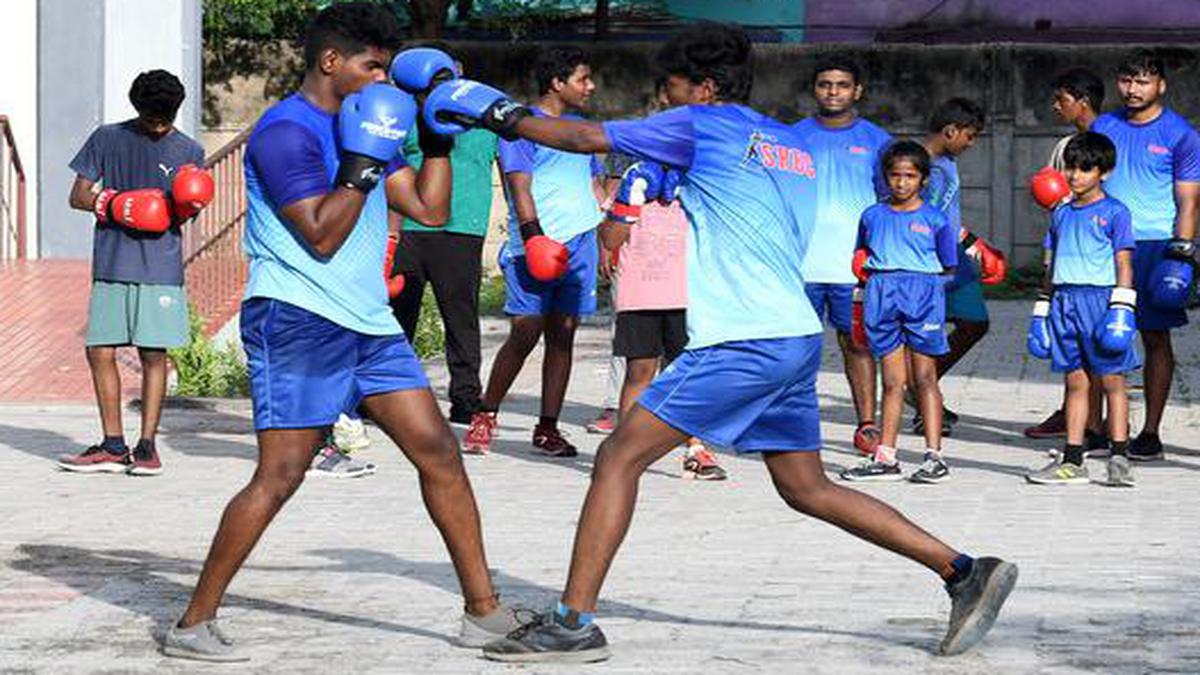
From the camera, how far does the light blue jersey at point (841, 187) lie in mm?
11766

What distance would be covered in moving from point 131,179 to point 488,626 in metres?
4.38

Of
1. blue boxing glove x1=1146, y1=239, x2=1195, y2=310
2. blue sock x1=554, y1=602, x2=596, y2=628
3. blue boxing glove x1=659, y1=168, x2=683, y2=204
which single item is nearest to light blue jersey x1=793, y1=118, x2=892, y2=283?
blue boxing glove x1=1146, y1=239, x2=1195, y2=310

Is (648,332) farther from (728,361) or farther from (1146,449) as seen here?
(728,361)

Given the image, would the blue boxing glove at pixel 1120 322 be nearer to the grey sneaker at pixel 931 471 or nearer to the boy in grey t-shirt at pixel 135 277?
the grey sneaker at pixel 931 471

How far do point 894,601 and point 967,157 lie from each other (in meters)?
14.7

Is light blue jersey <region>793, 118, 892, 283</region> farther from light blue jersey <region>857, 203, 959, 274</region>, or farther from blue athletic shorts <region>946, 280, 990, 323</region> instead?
blue athletic shorts <region>946, 280, 990, 323</region>

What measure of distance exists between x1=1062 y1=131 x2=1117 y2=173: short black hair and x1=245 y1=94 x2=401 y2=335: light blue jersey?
4586 millimetres

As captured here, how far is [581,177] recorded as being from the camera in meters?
12.2

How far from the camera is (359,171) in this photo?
7.29m

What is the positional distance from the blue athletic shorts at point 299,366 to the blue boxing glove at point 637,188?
3222 millimetres

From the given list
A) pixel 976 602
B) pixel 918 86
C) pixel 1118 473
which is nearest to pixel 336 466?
pixel 1118 473

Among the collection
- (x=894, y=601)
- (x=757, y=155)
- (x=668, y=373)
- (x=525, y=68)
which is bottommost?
(x=894, y=601)

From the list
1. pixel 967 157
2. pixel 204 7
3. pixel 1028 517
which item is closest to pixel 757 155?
pixel 1028 517

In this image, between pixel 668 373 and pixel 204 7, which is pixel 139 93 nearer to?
pixel 668 373
